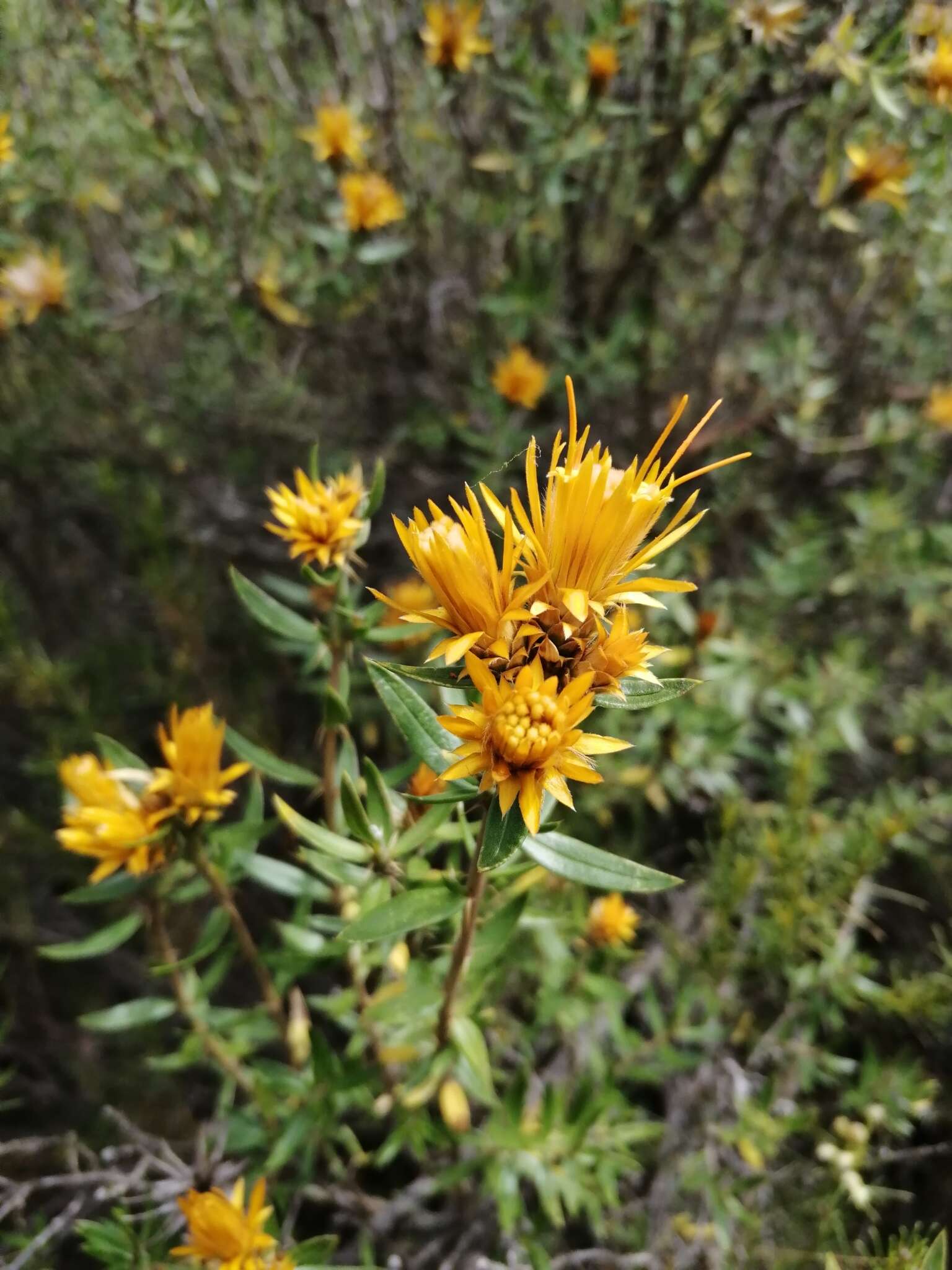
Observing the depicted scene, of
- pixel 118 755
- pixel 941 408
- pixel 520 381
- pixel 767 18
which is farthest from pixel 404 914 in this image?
pixel 941 408

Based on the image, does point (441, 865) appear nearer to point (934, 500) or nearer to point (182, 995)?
point (182, 995)

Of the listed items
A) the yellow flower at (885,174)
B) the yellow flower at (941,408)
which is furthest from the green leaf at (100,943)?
the yellow flower at (941,408)

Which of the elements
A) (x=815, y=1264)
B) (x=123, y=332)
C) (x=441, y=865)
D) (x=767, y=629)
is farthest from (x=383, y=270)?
(x=815, y=1264)

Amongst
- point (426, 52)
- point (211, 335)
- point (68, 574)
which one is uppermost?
point (426, 52)

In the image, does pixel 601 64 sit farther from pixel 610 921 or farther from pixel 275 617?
pixel 610 921

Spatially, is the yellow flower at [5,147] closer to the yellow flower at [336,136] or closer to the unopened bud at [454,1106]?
the yellow flower at [336,136]

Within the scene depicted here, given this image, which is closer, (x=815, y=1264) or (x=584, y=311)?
(x=815, y=1264)
